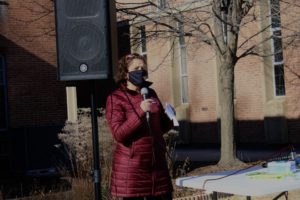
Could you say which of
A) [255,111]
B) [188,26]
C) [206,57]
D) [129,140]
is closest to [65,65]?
[129,140]

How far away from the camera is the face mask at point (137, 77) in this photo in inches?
174

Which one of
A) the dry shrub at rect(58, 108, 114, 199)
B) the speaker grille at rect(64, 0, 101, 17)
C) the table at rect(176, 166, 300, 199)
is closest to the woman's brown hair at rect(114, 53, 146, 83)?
the speaker grille at rect(64, 0, 101, 17)

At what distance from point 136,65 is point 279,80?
16.0 meters

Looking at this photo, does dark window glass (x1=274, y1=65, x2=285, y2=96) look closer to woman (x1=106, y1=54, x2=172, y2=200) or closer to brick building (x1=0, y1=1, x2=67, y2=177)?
brick building (x1=0, y1=1, x2=67, y2=177)

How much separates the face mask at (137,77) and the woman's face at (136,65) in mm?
36

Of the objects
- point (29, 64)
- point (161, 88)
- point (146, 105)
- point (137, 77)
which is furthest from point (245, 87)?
point (146, 105)

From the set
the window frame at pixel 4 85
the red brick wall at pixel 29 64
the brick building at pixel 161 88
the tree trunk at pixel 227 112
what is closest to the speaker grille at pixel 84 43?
the brick building at pixel 161 88

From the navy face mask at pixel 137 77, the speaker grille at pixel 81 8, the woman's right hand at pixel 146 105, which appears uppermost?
the speaker grille at pixel 81 8

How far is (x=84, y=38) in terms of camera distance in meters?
5.12

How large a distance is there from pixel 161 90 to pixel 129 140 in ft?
66.0

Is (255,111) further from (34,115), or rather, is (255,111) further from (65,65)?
(65,65)

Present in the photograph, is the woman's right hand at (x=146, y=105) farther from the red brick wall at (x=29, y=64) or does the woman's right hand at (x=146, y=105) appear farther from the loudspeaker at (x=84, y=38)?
the red brick wall at (x=29, y=64)

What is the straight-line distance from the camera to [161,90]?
80.4 feet

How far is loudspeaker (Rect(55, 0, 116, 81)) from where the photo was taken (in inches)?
199
